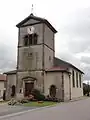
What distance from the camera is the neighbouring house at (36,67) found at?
33594mm

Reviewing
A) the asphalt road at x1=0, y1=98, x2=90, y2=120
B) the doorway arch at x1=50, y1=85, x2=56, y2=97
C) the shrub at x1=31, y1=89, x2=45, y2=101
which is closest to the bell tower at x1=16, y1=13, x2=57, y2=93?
the shrub at x1=31, y1=89, x2=45, y2=101

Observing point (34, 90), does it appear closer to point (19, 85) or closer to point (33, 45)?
point (19, 85)

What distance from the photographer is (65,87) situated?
3378 cm

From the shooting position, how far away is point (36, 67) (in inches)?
1355

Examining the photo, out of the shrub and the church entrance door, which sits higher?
the church entrance door

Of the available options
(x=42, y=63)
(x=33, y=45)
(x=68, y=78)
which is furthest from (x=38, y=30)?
→ (x=68, y=78)

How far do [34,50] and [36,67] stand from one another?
9.93 ft

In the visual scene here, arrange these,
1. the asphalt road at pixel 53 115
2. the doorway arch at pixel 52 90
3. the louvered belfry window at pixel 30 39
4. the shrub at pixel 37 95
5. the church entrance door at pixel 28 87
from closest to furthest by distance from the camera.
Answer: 1. the asphalt road at pixel 53 115
2. the shrub at pixel 37 95
3. the doorway arch at pixel 52 90
4. the church entrance door at pixel 28 87
5. the louvered belfry window at pixel 30 39

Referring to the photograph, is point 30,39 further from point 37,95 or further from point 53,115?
point 53,115

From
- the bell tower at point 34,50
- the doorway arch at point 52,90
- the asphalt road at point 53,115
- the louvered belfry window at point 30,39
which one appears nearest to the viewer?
the asphalt road at point 53,115

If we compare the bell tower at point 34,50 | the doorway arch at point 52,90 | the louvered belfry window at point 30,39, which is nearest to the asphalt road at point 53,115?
the doorway arch at point 52,90

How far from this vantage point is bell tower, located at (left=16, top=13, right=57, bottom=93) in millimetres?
34219

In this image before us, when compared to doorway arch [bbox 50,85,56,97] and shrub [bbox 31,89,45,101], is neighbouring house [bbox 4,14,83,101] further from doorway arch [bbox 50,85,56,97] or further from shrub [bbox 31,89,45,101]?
shrub [bbox 31,89,45,101]

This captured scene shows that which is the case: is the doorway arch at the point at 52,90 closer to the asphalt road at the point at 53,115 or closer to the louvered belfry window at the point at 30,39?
the louvered belfry window at the point at 30,39
